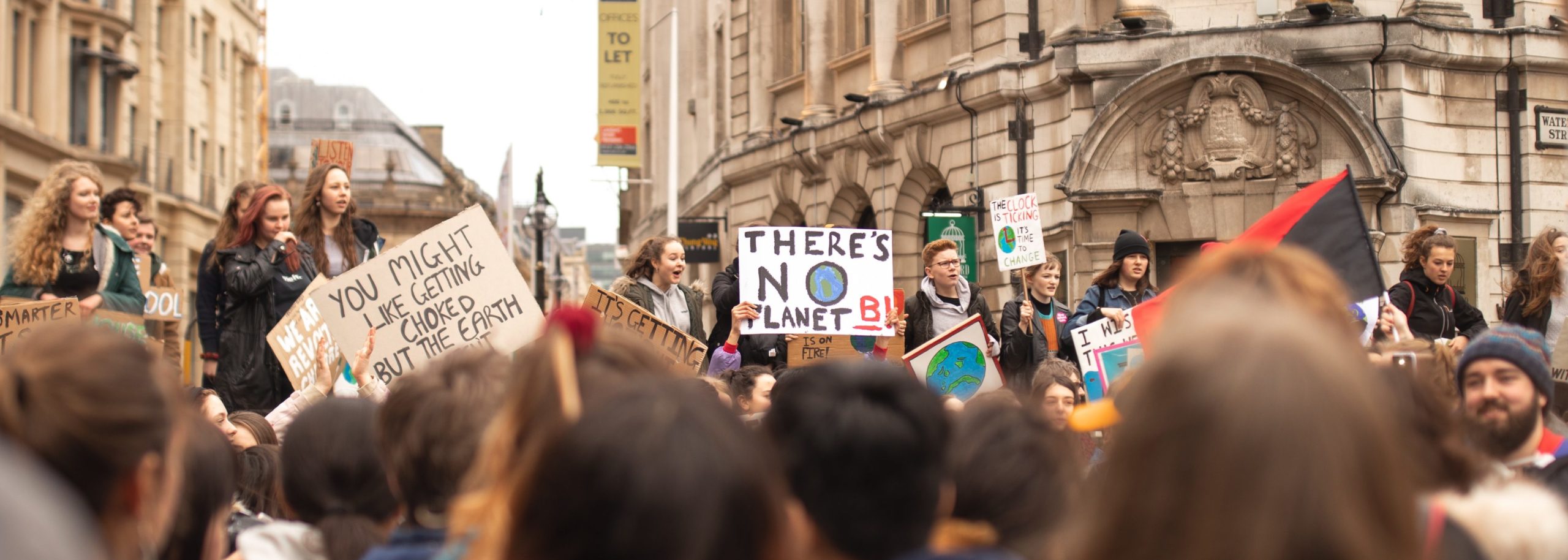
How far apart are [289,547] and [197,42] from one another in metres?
57.2

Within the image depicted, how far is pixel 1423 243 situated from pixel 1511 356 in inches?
230

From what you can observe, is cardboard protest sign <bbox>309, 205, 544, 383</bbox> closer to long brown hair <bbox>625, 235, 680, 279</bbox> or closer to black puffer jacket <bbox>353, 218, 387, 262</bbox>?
black puffer jacket <bbox>353, 218, 387, 262</bbox>

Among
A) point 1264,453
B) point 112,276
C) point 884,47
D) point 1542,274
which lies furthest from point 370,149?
point 1264,453

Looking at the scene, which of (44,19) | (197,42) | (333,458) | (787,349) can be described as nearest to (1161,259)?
(787,349)

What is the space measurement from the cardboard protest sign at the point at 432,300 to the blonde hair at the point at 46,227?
7.00 feet

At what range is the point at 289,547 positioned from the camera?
394 centimetres

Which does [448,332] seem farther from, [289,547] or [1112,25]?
[1112,25]

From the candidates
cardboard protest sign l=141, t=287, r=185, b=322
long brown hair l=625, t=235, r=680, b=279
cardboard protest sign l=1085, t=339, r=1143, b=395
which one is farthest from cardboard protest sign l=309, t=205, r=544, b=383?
cardboard protest sign l=141, t=287, r=185, b=322

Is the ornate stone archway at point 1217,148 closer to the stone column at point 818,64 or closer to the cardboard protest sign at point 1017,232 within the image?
the cardboard protest sign at point 1017,232

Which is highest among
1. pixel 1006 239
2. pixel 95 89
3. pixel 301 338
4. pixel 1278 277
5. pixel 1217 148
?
pixel 95 89

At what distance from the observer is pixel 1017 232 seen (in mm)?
13938

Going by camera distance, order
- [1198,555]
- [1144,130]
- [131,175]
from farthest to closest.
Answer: [131,175], [1144,130], [1198,555]

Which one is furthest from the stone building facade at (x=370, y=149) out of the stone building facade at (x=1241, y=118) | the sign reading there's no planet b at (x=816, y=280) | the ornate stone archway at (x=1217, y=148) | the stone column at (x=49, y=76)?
the sign reading there's no planet b at (x=816, y=280)

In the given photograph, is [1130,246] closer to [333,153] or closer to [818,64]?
[333,153]
